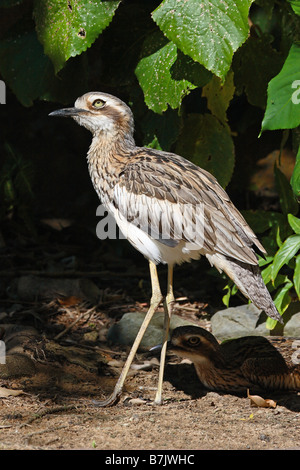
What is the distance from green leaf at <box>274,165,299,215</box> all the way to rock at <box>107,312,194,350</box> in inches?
42.2

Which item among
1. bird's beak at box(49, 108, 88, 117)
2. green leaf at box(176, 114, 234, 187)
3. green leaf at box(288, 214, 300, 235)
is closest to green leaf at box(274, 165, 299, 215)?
green leaf at box(176, 114, 234, 187)

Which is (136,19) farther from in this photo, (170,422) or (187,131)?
(170,422)

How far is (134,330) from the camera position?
492 cm

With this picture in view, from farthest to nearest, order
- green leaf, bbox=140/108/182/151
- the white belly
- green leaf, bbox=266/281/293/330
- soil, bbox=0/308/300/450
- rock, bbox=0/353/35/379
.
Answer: green leaf, bbox=140/108/182/151 → green leaf, bbox=266/281/293/330 → rock, bbox=0/353/35/379 → the white belly → soil, bbox=0/308/300/450

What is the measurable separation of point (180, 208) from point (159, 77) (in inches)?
40.4

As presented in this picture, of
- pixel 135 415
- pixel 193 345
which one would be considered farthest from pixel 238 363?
pixel 135 415

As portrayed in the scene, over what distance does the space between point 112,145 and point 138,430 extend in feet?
5.66

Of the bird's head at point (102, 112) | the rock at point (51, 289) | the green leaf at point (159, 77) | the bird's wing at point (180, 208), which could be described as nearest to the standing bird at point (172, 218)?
the bird's wing at point (180, 208)

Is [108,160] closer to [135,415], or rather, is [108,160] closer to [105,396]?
[105,396]

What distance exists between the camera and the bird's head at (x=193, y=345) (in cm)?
422

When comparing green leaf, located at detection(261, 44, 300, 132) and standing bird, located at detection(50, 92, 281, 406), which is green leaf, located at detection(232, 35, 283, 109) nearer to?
green leaf, located at detection(261, 44, 300, 132)

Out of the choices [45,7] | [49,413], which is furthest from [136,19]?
[49,413]

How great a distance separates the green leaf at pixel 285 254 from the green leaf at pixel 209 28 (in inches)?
44.6

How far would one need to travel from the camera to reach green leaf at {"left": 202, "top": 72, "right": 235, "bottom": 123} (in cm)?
488
